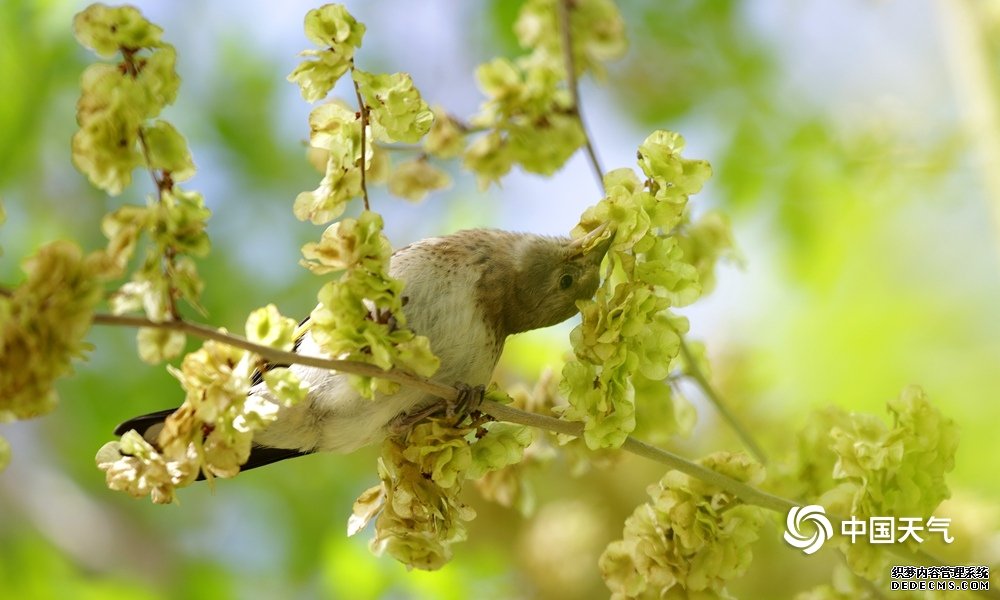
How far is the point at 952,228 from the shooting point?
12.9 ft

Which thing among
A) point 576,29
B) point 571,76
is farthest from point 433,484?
point 576,29

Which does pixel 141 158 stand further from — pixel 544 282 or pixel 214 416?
pixel 544 282

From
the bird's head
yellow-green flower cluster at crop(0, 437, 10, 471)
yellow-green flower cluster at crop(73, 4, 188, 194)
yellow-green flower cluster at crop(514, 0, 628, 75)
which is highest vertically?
yellow-green flower cluster at crop(514, 0, 628, 75)

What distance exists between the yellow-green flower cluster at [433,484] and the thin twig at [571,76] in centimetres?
63

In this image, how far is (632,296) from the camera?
4.72 feet

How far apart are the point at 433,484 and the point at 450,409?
117 millimetres

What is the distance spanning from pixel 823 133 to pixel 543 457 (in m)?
1.84

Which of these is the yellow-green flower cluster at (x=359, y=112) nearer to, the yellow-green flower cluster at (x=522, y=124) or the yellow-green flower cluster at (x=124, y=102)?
the yellow-green flower cluster at (x=124, y=102)

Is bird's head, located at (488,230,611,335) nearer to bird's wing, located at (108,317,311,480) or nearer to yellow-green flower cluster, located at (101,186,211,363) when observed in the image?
bird's wing, located at (108,317,311,480)

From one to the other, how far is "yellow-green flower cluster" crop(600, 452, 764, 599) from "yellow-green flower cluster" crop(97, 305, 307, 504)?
0.60m

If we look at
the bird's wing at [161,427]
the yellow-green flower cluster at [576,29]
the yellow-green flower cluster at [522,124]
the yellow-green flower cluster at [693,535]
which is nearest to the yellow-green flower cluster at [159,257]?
the bird's wing at [161,427]

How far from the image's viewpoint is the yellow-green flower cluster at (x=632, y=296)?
1448mm

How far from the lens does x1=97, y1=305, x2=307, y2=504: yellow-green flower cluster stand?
129 cm

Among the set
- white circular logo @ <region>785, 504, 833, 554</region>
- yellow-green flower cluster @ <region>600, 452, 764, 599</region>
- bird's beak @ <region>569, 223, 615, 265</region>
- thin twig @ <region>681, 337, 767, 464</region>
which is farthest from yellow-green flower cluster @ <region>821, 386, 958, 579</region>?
bird's beak @ <region>569, 223, 615, 265</region>
